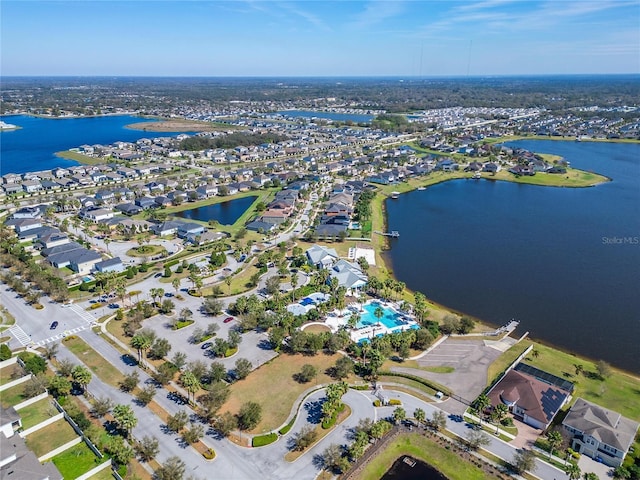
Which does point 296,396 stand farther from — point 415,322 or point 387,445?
point 415,322

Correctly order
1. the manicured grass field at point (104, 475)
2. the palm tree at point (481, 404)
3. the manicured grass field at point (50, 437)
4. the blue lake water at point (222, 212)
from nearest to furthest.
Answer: the manicured grass field at point (104, 475), the manicured grass field at point (50, 437), the palm tree at point (481, 404), the blue lake water at point (222, 212)

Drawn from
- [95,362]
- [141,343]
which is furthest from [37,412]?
[141,343]

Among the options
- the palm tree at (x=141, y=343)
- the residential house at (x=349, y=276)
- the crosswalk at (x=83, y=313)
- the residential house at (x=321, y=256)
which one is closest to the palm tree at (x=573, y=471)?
the residential house at (x=349, y=276)

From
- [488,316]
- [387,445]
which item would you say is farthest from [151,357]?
[488,316]

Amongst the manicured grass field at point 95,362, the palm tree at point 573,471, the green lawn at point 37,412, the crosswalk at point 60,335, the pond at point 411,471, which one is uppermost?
the palm tree at point 573,471

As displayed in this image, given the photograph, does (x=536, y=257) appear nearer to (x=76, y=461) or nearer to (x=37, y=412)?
(x=76, y=461)

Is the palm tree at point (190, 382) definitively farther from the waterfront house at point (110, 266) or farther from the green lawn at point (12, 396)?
the waterfront house at point (110, 266)
